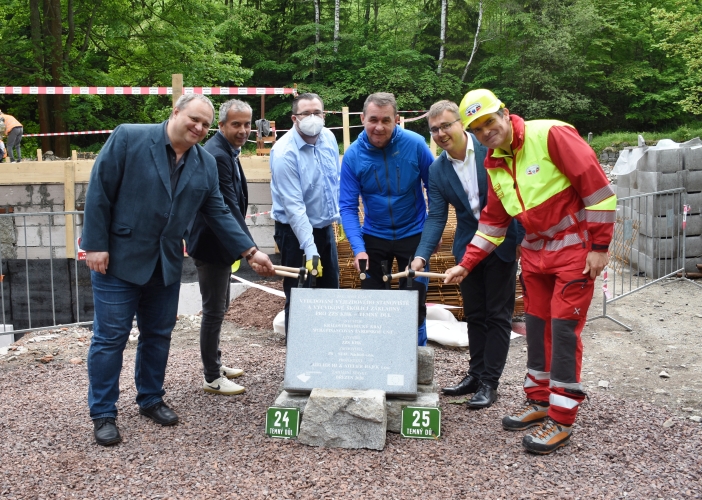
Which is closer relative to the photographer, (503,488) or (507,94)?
(503,488)

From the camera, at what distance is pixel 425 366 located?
13.8 feet

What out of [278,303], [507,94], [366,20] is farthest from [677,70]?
[278,303]

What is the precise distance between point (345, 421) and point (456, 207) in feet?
5.03

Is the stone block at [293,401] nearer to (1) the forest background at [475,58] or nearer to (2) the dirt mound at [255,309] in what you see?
(2) the dirt mound at [255,309]

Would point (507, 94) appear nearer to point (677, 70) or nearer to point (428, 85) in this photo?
point (428, 85)

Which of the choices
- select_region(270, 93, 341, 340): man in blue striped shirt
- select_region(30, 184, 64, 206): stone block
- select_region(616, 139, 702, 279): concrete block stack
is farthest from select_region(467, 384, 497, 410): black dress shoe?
select_region(30, 184, 64, 206): stone block

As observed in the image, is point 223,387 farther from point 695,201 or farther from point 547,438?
point 695,201

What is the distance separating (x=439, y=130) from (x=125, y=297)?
2.06m

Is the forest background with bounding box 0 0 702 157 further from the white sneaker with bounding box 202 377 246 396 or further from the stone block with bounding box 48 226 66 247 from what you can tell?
the white sneaker with bounding box 202 377 246 396

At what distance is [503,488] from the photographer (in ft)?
10.7

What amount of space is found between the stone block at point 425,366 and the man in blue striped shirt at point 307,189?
841 millimetres

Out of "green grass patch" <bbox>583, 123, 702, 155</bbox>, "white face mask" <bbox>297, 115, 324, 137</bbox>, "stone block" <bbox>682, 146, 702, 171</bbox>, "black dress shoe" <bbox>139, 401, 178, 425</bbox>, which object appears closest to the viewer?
"black dress shoe" <bbox>139, 401, 178, 425</bbox>

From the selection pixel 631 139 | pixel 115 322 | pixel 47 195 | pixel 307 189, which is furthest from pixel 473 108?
pixel 631 139

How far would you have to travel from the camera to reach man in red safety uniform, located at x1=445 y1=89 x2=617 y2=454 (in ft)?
11.0
